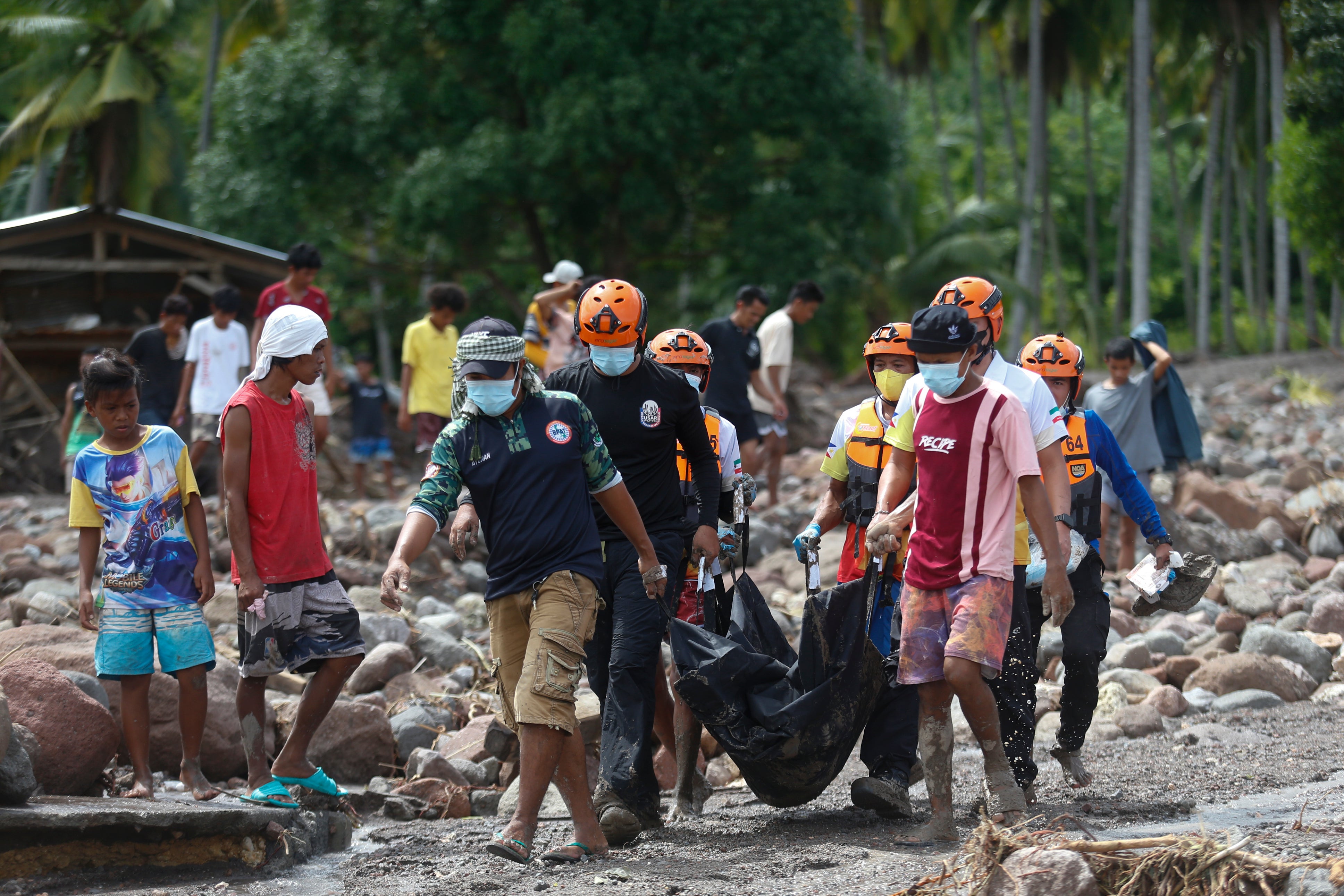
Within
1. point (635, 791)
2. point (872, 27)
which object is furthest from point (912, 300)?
point (635, 791)

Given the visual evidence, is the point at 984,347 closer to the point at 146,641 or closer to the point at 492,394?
the point at 492,394

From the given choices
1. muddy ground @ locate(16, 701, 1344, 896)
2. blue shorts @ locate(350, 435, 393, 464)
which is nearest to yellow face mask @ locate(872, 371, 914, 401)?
muddy ground @ locate(16, 701, 1344, 896)

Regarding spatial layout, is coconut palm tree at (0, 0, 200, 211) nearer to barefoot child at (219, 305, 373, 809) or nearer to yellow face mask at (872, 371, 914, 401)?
barefoot child at (219, 305, 373, 809)

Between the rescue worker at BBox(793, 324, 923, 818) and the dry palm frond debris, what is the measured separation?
1367mm

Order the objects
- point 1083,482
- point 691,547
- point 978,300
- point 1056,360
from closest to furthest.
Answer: point 978,300 < point 1083,482 < point 691,547 < point 1056,360

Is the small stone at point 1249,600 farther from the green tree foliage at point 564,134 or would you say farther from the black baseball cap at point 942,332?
the green tree foliage at point 564,134

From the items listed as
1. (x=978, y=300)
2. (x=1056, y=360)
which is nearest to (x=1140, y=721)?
(x=1056, y=360)

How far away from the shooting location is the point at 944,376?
14.3 feet

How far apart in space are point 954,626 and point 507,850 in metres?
1.67

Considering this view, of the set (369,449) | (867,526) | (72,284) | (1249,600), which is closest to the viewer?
(867,526)

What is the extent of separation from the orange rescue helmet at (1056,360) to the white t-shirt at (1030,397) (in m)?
0.90

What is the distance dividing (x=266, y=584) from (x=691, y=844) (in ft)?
6.31

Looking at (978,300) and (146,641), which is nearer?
(978,300)

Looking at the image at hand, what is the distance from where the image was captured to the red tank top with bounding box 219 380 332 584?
5.02 metres
